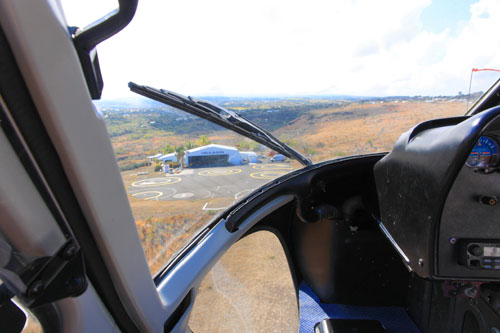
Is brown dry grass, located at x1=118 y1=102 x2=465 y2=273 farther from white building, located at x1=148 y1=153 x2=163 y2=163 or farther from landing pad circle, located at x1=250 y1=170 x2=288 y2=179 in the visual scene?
white building, located at x1=148 y1=153 x2=163 y2=163

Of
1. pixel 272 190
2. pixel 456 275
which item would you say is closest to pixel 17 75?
pixel 272 190

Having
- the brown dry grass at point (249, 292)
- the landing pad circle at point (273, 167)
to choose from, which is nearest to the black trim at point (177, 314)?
the brown dry grass at point (249, 292)

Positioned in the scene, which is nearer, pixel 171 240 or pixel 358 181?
pixel 171 240

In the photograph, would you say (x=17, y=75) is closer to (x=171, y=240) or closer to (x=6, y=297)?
(x=6, y=297)

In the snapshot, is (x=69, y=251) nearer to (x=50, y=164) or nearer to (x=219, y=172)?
(x=50, y=164)

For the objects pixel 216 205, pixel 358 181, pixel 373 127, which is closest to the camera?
pixel 216 205

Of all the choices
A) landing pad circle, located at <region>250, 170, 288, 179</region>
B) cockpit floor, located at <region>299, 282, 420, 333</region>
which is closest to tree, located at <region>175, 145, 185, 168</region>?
landing pad circle, located at <region>250, 170, 288, 179</region>

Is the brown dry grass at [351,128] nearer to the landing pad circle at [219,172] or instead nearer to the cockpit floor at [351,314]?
the landing pad circle at [219,172]
